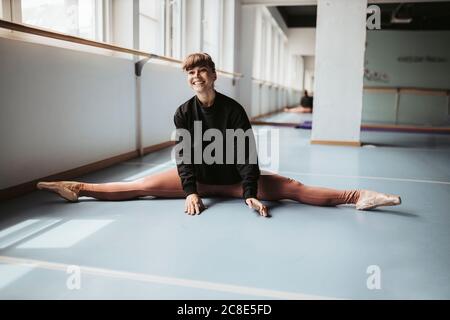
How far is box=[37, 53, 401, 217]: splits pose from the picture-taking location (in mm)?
2285

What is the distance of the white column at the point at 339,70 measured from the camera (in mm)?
5570

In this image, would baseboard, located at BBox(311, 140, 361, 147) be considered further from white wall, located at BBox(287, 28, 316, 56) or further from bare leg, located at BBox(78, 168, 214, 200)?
white wall, located at BBox(287, 28, 316, 56)

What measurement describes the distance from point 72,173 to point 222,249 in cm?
179

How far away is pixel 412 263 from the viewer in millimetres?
1702

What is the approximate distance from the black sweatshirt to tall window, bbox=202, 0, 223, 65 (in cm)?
499

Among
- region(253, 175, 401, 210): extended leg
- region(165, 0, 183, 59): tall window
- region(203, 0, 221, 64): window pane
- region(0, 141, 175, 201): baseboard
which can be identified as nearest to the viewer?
region(253, 175, 401, 210): extended leg

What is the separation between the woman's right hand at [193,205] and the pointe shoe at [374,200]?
898 millimetres
